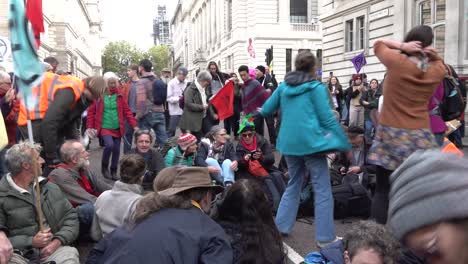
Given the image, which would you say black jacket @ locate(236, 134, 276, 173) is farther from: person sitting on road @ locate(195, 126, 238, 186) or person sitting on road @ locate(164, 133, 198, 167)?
person sitting on road @ locate(164, 133, 198, 167)

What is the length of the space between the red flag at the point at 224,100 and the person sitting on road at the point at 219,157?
1888mm

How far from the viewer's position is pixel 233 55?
51000mm

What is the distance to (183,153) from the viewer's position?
6656 millimetres

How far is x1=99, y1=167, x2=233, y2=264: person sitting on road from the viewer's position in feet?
7.72

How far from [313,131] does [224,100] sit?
16.2 ft

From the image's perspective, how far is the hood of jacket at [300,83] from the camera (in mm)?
4566

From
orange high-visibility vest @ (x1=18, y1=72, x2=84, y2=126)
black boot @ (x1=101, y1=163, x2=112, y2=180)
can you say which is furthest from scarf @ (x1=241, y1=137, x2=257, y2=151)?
black boot @ (x1=101, y1=163, x2=112, y2=180)

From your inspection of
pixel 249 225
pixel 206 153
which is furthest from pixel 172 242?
pixel 206 153

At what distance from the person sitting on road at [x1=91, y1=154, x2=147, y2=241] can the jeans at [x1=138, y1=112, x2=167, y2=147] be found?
14.8 feet

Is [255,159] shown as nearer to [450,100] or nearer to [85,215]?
[85,215]

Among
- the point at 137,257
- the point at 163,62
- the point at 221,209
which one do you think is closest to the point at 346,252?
the point at 221,209

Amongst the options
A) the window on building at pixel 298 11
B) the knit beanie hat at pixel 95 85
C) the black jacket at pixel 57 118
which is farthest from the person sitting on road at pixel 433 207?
the window on building at pixel 298 11

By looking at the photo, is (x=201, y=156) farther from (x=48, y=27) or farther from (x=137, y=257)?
(x=48, y=27)

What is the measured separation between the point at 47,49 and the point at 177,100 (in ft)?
165
